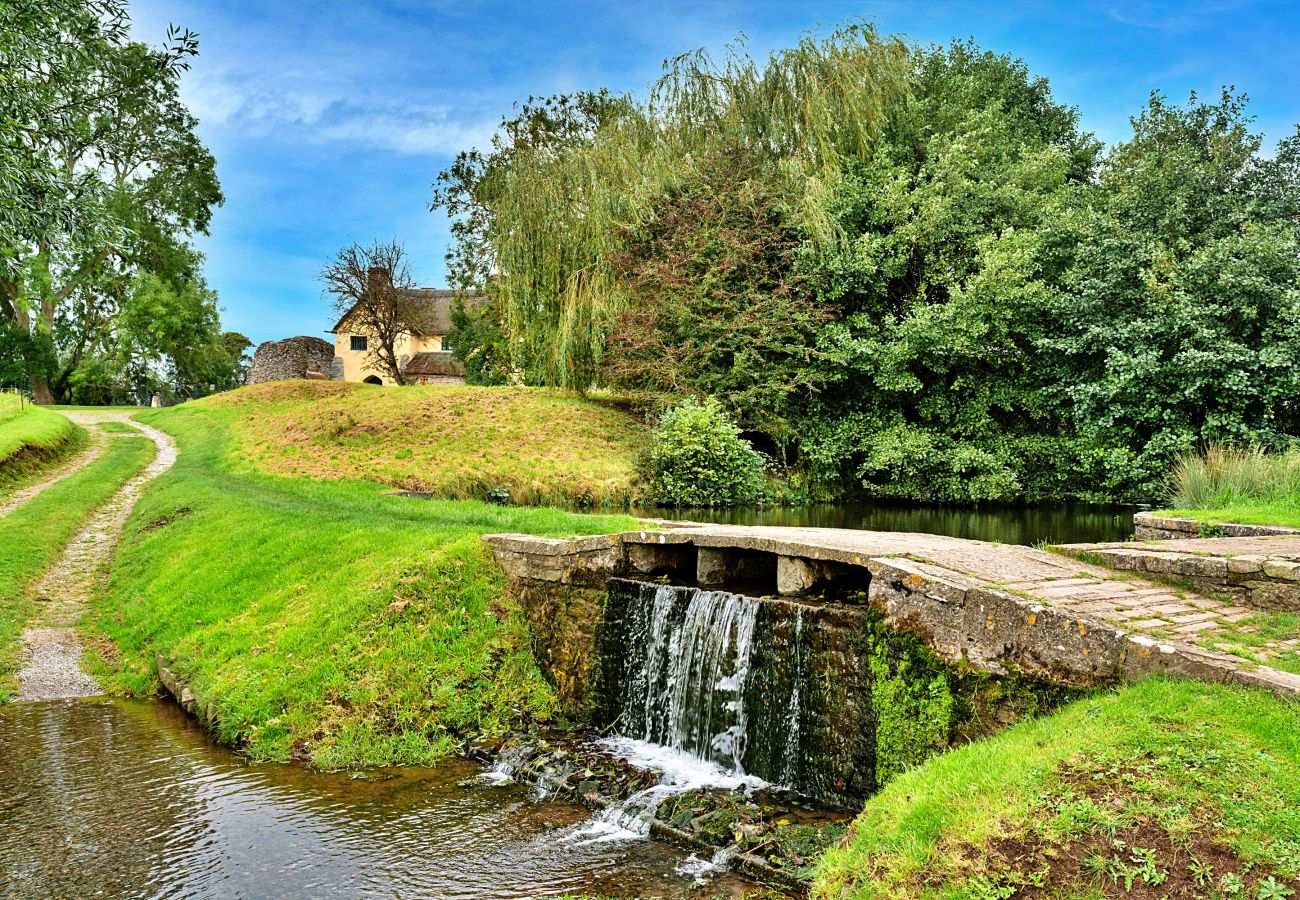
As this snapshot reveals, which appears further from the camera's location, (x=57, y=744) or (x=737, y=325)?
(x=737, y=325)

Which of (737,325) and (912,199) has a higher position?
(912,199)

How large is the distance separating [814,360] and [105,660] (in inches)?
693

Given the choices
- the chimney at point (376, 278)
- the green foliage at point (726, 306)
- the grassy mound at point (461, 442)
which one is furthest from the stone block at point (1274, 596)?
the chimney at point (376, 278)

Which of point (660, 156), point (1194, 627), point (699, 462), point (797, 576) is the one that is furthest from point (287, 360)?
point (1194, 627)

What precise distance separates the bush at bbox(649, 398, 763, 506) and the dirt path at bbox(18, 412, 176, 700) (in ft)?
38.2

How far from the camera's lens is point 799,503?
70.2 ft

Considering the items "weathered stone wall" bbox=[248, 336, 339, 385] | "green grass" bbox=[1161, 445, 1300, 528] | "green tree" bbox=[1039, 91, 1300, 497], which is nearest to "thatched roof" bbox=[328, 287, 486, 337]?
"weathered stone wall" bbox=[248, 336, 339, 385]

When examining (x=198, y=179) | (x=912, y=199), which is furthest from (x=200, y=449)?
(x=198, y=179)

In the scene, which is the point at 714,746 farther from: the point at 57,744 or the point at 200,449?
the point at 200,449

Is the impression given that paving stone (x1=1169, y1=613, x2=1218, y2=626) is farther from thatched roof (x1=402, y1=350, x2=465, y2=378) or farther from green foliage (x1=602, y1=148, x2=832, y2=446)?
thatched roof (x1=402, y1=350, x2=465, y2=378)

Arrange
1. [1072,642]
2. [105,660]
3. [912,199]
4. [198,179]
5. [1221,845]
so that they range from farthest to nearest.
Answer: [198,179] < [912,199] < [105,660] < [1072,642] < [1221,845]

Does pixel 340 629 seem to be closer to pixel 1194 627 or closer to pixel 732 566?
pixel 732 566

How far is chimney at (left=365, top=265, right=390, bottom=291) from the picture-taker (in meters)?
35.3

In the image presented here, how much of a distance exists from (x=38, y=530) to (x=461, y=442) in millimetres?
9304
